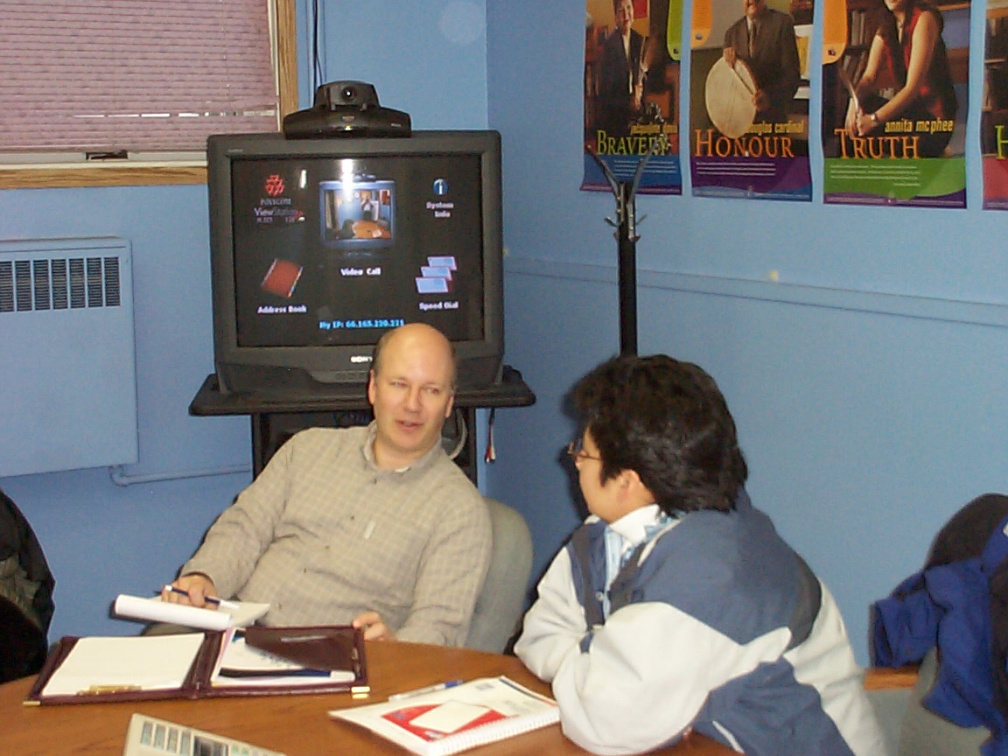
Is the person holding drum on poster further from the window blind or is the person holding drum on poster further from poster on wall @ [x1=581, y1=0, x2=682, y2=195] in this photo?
the window blind

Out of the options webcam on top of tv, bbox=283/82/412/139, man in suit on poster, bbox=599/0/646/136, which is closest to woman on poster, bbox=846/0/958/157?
man in suit on poster, bbox=599/0/646/136

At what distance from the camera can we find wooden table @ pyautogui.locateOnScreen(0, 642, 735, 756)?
149 cm

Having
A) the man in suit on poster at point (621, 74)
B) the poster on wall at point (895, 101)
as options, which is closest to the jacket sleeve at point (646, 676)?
the poster on wall at point (895, 101)

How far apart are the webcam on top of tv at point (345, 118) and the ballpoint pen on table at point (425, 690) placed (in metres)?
1.93

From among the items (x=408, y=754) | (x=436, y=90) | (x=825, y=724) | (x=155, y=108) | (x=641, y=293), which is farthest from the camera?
(x=436, y=90)

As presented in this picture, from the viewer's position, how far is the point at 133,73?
3648 mm

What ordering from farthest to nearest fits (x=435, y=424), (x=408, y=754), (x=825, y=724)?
(x=435, y=424), (x=825, y=724), (x=408, y=754)

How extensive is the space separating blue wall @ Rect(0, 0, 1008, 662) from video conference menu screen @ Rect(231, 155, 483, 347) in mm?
430

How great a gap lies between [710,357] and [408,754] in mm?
1733

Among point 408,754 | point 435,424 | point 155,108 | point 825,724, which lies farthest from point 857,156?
point 155,108

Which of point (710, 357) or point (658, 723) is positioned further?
point (710, 357)

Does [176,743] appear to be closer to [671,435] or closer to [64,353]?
[671,435]

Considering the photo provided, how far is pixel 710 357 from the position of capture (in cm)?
301

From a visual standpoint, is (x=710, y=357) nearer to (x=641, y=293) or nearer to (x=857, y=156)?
(x=641, y=293)
